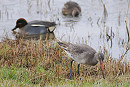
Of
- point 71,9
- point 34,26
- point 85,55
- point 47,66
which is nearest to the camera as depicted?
point 85,55

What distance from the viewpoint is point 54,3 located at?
45.1 feet

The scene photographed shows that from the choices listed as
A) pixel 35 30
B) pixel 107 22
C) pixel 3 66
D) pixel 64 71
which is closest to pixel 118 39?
pixel 107 22

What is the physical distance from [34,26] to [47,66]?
4358 mm

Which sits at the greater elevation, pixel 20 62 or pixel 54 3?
pixel 54 3

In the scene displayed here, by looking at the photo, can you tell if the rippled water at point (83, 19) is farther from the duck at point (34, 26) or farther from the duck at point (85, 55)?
the duck at point (85, 55)

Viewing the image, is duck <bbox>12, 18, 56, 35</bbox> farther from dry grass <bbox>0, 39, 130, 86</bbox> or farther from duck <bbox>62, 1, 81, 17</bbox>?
dry grass <bbox>0, 39, 130, 86</bbox>

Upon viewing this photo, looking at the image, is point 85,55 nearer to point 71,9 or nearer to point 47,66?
point 47,66

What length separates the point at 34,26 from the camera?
1018cm

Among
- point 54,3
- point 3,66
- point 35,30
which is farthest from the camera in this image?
point 54,3

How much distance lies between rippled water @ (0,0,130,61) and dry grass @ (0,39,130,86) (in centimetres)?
177

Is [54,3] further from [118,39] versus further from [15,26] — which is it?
[118,39]

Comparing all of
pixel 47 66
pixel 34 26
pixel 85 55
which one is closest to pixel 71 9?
pixel 34 26

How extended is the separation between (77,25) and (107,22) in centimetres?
120

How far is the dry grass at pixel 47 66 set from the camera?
5.15 m
